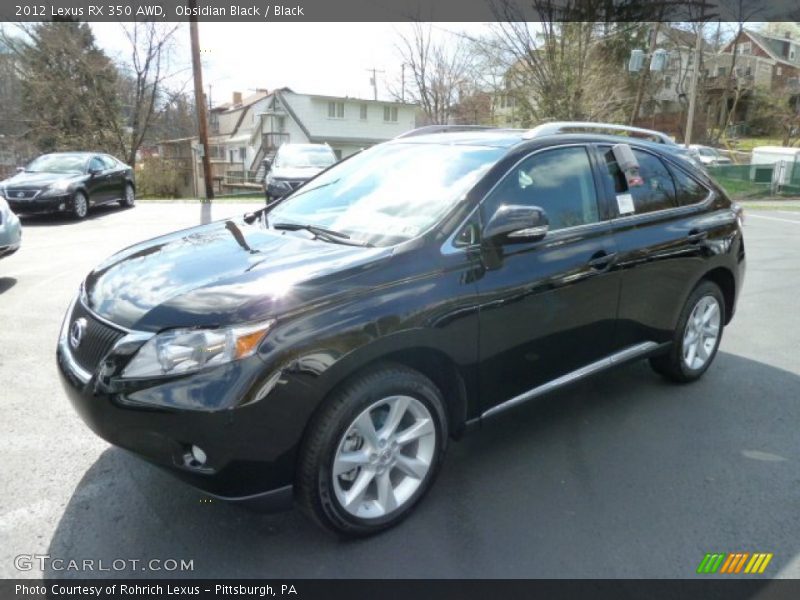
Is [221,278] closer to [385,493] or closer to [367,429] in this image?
[367,429]

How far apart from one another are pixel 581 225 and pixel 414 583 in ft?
7.04

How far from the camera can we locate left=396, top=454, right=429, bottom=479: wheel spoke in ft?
9.30

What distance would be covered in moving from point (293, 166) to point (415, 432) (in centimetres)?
1377

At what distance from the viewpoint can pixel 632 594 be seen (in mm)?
2447

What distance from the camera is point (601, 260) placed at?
11.7 feet

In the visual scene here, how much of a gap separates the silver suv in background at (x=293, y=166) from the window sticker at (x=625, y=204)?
422 inches

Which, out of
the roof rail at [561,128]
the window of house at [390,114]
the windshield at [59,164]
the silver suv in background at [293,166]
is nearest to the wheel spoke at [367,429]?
the roof rail at [561,128]

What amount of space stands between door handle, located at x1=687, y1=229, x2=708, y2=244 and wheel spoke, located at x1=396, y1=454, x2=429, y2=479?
259 centimetres

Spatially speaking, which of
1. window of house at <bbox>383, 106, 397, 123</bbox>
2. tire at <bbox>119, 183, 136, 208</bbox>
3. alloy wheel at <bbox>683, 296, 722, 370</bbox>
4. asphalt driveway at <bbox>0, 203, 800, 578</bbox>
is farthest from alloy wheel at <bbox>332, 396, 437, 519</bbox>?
window of house at <bbox>383, 106, 397, 123</bbox>

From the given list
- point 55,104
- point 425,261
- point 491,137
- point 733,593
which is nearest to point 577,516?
point 733,593

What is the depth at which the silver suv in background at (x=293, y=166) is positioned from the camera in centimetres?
1426

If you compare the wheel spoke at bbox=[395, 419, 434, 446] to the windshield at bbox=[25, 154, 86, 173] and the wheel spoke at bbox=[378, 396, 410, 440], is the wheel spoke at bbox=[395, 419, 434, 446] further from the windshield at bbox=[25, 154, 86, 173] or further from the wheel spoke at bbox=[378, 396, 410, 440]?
the windshield at bbox=[25, 154, 86, 173]

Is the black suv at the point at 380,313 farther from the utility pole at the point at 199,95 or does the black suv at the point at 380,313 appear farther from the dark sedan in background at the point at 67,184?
the utility pole at the point at 199,95

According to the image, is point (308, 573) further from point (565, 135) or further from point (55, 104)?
point (55, 104)
